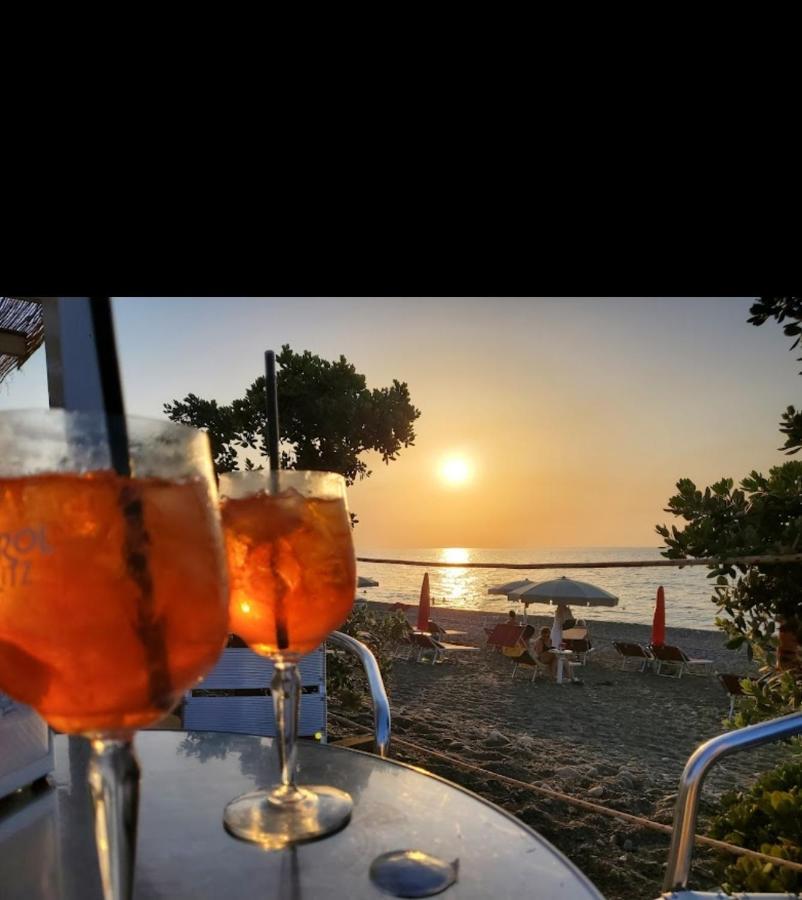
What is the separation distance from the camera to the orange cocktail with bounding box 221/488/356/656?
36.9 inches

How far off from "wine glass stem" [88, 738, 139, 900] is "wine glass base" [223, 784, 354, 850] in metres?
0.37

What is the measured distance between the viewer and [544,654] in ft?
37.9

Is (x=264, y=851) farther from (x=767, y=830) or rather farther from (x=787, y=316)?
(x=767, y=830)

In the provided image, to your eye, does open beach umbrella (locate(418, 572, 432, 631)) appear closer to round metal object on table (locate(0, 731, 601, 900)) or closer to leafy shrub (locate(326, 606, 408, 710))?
leafy shrub (locate(326, 606, 408, 710))

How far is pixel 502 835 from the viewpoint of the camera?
90 cm

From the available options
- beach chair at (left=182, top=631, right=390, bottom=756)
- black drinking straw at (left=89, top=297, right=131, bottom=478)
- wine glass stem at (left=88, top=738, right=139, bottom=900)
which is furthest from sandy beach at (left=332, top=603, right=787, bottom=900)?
black drinking straw at (left=89, top=297, right=131, bottom=478)

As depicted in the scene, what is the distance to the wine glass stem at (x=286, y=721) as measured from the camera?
98cm

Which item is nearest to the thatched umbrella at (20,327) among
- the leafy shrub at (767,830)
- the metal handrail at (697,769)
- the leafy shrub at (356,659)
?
the metal handrail at (697,769)

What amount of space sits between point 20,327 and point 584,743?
7.04 metres

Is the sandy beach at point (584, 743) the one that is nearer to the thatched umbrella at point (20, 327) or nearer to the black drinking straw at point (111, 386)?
the thatched umbrella at point (20, 327)

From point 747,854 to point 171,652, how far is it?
3121mm

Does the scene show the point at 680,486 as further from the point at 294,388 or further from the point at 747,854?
the point at 294,388
